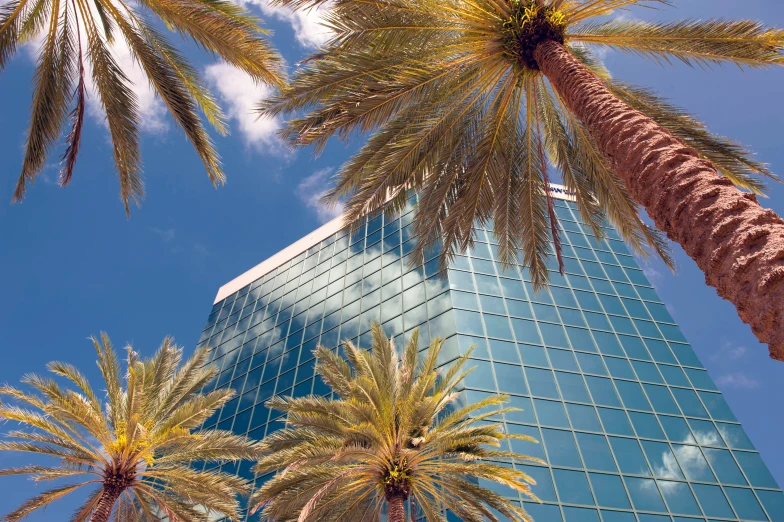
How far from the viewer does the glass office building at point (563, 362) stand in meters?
22.2

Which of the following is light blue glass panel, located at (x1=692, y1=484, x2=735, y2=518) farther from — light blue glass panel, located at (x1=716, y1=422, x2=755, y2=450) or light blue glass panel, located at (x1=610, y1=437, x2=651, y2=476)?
light blue glass panel, located at (x1=716, y1=422, x2=755, y2=450)

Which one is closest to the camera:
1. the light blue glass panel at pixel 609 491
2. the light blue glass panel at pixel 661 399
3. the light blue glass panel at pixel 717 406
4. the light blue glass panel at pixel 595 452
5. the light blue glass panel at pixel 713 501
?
the light blue glass panel at pixel 609 491

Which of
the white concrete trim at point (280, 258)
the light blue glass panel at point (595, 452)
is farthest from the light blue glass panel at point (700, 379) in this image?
the white concrete trim at point (280, 258)

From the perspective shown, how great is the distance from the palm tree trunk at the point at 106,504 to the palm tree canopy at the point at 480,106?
8.81m

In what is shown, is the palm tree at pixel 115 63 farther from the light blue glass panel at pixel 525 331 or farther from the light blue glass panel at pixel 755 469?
the light blue glass panel at pixel 755 469

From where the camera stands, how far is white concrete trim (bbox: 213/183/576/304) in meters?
42.9

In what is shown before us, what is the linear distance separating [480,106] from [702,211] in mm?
6775

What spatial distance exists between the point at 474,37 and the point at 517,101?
173 cm

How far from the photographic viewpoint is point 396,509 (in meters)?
12.9

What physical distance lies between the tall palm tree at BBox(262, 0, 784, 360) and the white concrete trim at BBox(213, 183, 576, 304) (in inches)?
1170

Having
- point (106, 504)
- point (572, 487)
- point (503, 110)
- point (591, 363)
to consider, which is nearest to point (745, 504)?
point (572, 487)

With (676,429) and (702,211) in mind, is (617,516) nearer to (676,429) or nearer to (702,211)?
(676,429)

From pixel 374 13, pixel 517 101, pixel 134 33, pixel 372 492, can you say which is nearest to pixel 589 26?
pixel 517 101

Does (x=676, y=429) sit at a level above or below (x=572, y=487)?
above
